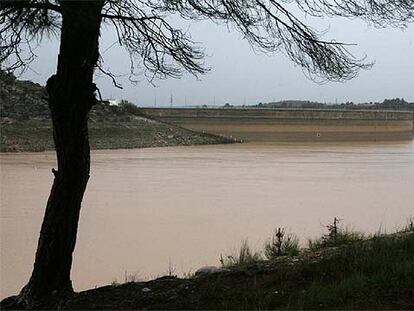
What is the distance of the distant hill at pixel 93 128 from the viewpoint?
128 feet

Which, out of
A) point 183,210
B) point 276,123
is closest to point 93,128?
point 276,123

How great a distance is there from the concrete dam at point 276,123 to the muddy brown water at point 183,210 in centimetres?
3306

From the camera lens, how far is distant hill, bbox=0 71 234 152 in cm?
3888

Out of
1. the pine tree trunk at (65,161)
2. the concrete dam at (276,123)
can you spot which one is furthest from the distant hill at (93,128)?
the pine tree trunk at (65,161)

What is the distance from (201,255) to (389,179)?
14.4m

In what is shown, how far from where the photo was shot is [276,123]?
2383 inches

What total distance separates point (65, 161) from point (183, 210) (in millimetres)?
9082

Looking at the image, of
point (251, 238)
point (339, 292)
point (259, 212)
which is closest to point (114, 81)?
point (339, 292)

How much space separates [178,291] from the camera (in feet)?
13.8

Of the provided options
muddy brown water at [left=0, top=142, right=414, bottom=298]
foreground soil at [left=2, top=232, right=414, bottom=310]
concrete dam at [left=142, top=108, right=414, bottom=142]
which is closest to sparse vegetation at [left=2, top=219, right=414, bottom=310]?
foreground soil at [left=2, top=232, right=414, bottom=310]

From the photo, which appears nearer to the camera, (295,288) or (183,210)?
(295,288)

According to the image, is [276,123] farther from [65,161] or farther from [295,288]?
[295,288]

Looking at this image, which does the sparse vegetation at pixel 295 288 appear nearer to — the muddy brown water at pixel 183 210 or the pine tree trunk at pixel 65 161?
the pine tree trunk at pixel 65 161

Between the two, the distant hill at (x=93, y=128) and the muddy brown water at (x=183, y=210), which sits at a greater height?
the distant hill at (x=93, y=128)
